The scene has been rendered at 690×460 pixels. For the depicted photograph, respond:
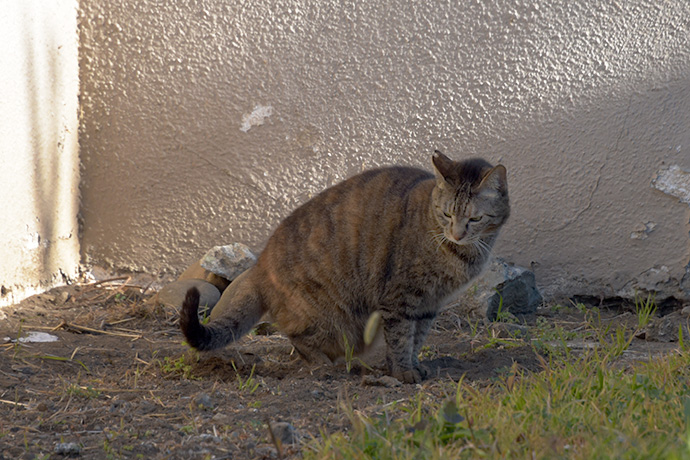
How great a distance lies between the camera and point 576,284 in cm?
435

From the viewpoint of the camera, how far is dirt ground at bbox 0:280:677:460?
87.4 inches

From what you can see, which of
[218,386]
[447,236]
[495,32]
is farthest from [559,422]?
[495,32]

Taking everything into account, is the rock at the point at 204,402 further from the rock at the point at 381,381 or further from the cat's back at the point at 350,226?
the cat's back at the point at 350,226

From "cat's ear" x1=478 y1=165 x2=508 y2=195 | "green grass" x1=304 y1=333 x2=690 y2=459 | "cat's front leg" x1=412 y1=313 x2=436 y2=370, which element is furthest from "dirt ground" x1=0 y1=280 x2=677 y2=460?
"cat's ear" x1=478 y1=165 x2=508 y2=195

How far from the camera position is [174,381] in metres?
3.01

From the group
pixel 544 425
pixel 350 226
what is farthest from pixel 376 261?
pixel 544 425

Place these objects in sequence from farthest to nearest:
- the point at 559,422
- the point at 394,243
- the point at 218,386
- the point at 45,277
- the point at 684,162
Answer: the point at 45,277, the point at 684,162, the point at 394,243, the point at 218,386, the point at 559,422

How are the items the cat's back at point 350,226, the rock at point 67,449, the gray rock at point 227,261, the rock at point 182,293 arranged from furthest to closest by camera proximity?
the gray rock at point 227,261
the rock at point 182,293
the cat's back at point 350,226
the rock at point 67,449

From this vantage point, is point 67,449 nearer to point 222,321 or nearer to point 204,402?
point 204,402

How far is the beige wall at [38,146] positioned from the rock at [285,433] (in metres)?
2.60

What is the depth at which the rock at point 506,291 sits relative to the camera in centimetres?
408

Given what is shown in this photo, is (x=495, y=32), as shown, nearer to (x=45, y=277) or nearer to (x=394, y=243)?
(x=394, y=243)

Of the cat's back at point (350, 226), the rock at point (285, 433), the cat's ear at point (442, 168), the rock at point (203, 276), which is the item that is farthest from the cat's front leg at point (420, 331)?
the rock at point (203, 276)

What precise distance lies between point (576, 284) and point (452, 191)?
172 centimetres
